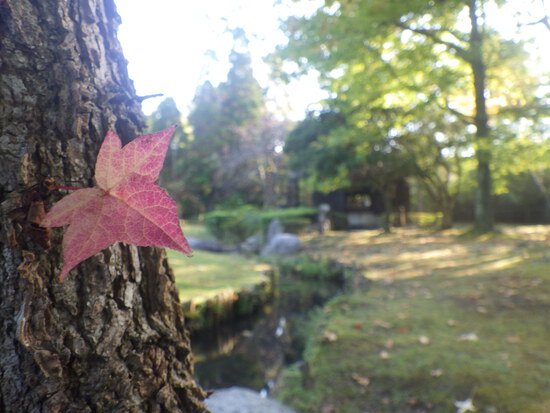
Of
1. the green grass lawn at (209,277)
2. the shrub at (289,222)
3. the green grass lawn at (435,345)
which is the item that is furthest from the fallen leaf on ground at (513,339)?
the shrub at (289,222)

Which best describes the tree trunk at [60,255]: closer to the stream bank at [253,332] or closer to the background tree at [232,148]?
the stream bank at [253,332]

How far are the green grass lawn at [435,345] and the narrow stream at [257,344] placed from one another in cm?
38

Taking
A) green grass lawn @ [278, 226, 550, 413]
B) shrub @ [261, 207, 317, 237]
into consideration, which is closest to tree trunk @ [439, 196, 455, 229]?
shrub @ [261, 207, 317, 237]

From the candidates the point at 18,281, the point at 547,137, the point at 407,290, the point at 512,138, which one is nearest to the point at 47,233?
the point at 18,281

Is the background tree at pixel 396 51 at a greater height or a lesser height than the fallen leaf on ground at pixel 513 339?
greater

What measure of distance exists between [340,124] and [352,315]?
10.9m

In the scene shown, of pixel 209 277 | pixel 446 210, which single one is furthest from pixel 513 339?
pixel 446 210

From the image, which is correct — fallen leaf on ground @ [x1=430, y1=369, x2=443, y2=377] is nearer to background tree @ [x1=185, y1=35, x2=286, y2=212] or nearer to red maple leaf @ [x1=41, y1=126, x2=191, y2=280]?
red maple leaf @ [x1=41, y1=126, x2=191, y2=280]

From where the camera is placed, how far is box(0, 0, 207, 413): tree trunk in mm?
616

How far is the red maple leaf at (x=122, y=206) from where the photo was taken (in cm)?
50

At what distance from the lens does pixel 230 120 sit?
2358 cm

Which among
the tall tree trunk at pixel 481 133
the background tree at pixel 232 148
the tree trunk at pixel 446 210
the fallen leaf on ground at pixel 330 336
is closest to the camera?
the fallen leaf on ground at pixel 330 336

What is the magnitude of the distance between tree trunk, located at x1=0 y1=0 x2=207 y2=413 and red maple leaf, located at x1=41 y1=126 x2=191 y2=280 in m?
0.15

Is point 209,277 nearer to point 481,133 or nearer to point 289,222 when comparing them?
point 481,133
